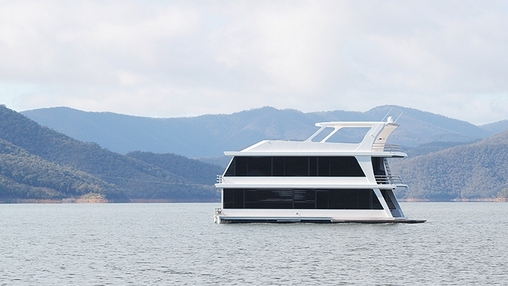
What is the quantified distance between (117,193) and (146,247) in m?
122

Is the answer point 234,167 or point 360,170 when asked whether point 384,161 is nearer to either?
point 360,170

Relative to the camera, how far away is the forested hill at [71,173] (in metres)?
146

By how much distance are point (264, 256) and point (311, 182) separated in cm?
1072

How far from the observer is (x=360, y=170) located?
4466 cm

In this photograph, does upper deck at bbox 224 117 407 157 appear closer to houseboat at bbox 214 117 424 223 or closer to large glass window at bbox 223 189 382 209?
houseboat at bbox 214 117 424 223

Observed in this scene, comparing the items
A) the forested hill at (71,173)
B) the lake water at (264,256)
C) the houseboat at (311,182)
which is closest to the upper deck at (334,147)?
the houseboat at (311,182)

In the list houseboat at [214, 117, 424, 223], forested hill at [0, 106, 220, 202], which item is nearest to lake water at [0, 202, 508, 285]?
houseboat at [214, 117, 424, 223]

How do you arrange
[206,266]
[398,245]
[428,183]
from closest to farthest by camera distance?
[206,266] → [398,245] → [428,183]

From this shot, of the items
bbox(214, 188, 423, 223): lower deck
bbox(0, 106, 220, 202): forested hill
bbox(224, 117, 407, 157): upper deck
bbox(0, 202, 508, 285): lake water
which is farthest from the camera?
bbox(0, 106, 220, 202): forested hill

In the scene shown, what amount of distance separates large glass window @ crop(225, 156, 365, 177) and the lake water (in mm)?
2672

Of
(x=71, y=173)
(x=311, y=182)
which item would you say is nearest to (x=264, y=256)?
(x=311, y=182)

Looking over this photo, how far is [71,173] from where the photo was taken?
513ft

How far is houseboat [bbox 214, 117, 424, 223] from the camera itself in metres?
44.5

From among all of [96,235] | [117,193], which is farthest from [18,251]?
[117,193]
